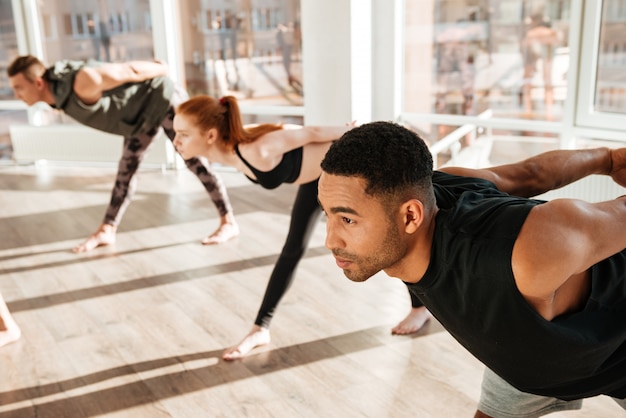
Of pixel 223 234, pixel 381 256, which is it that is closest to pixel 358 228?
pixel 381 256

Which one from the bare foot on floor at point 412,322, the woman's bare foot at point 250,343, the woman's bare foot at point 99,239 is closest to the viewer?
the woman's bare foot at point 250,343

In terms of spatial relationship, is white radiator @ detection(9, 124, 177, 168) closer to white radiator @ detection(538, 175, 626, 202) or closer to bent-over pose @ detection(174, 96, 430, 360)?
bent-over pose @ detection(174, 96, 430, 360)

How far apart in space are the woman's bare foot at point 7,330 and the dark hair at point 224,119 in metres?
1.07

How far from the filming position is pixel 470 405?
2.17m

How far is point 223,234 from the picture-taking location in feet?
12.5

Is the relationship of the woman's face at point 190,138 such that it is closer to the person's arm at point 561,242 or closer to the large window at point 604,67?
the person's arm at point 561,242

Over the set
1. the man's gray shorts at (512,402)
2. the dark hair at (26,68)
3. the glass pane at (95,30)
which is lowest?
the man's gray shorts at (512,402)

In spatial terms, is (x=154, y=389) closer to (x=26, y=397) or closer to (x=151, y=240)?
(x=26, y=397)

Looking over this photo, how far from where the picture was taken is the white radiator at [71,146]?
5461 mm

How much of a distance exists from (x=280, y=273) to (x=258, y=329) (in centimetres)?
24

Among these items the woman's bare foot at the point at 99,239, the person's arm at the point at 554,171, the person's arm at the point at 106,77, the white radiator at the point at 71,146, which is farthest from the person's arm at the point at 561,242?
the white radiator at the point at 71,146

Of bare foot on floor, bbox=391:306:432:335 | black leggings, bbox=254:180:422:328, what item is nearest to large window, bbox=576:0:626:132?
bare foot on floor, bbox=391:306:432:335

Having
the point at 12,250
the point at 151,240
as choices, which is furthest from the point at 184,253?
the point at 12,250

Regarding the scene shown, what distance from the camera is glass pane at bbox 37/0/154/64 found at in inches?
215
